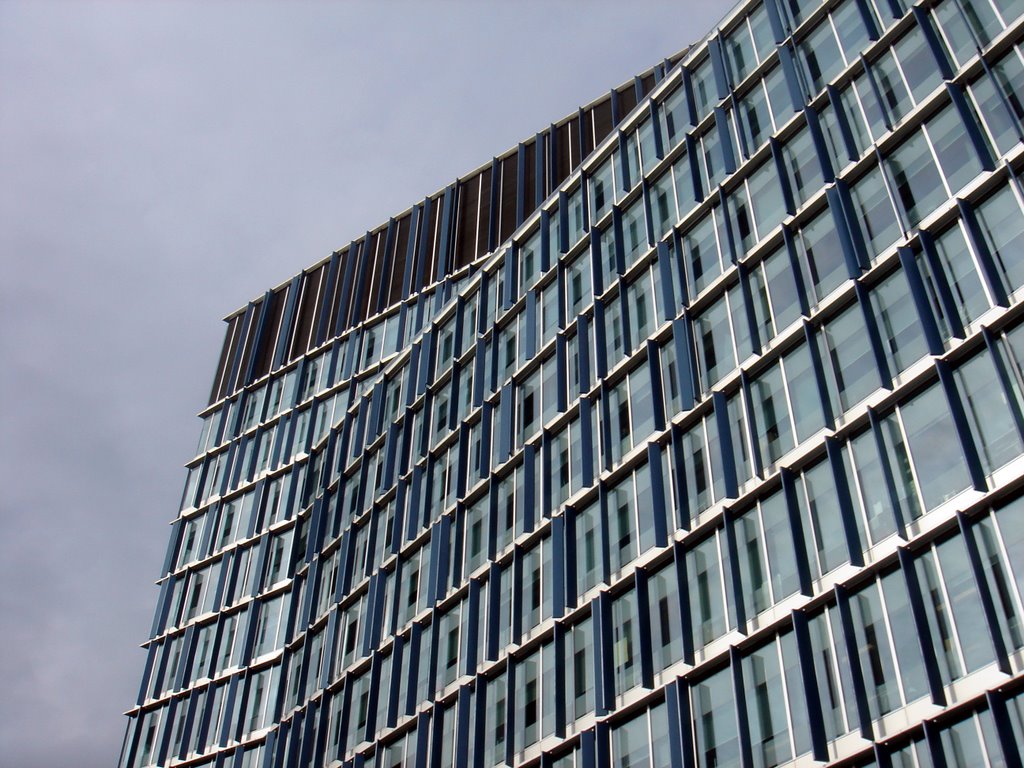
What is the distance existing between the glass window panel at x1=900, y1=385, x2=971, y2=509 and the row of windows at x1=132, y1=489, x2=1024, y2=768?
3.60ft

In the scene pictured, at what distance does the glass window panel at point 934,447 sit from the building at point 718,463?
0.10 metres

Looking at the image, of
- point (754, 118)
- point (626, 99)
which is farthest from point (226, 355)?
point (754, 118)

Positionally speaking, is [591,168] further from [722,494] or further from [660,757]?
[660,757]

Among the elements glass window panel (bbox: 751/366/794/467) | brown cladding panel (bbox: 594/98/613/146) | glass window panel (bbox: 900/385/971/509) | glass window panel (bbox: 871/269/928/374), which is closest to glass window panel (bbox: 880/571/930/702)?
glass window panel (bbox: 900/385/971/509)

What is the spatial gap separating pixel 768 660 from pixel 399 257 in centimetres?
4610

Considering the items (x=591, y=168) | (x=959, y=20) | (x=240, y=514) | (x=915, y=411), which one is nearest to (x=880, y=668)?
(x=915, y=411)

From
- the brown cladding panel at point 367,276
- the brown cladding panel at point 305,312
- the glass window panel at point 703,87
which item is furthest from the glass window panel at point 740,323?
the brown cladding panel at point 305,312

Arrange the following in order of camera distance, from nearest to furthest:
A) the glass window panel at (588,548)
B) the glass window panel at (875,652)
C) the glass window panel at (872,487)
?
1. the glass window panel at (875,652)
2. the glass window panel at (872,487)
3. the glass window panel at (588,548)

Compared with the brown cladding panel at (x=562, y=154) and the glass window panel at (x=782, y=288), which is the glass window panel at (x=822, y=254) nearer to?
the glass window panel at (x=782, y=288)

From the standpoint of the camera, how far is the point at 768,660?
25.2 meters

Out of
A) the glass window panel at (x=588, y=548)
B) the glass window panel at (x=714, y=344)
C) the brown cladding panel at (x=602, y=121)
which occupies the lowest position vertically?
the glass window panel at (x=588, y=548)

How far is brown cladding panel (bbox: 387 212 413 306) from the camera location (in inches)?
2560

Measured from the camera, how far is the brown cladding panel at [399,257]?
213 ft

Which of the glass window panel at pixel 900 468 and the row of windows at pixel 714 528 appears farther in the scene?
the glass window panel at pixel 900 468
